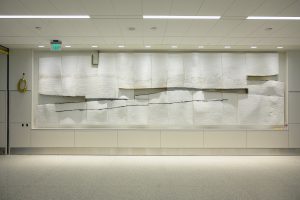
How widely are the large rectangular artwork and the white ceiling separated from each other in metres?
0.51

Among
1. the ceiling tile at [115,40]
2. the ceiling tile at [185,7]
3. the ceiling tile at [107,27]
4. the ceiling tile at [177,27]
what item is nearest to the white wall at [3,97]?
the ceiling tile at [115,40]

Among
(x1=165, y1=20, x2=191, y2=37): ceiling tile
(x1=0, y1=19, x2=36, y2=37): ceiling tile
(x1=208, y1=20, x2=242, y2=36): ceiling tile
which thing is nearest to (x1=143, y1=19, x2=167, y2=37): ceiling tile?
(x1=165, y1=20, x2=191, y2=37): ceiling tile

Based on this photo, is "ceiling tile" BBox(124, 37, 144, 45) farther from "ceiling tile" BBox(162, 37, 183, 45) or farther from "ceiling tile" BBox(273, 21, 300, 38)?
"ceiling tile" BBox(273, 21, 300, 38)

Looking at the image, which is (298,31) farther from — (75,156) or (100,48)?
(75,156)

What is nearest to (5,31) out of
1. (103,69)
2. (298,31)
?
(103,69)

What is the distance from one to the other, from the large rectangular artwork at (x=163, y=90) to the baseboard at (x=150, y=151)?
70 cm

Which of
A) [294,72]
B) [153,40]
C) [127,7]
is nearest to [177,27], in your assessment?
[153,40]

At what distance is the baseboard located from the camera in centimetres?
751

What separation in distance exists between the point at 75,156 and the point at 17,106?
2278 millimetres

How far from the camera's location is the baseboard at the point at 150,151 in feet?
24.6

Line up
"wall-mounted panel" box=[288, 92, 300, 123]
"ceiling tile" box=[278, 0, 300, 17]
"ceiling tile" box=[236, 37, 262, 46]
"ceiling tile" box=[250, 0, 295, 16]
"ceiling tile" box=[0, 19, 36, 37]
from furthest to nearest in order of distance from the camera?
1. "wall-mounted panel" box=[288, 92, 300, 123]
2. "ceiling tile" box=[236, 37, 262, 46]
3. "ceiling tile" box=[0, 19, 36, 37]
4. "ceiling tile" box=[278, 0, 300, 17]
5. "ceiling tile" box=[250, 0, 295, 16]

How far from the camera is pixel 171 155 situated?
7.50 meters

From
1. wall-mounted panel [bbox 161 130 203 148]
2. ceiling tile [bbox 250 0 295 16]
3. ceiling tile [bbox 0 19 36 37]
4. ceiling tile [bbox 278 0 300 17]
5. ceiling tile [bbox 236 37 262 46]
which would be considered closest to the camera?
ceiling tile [bbox 250 0 295 16]

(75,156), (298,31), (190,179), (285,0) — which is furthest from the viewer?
(75,156)
